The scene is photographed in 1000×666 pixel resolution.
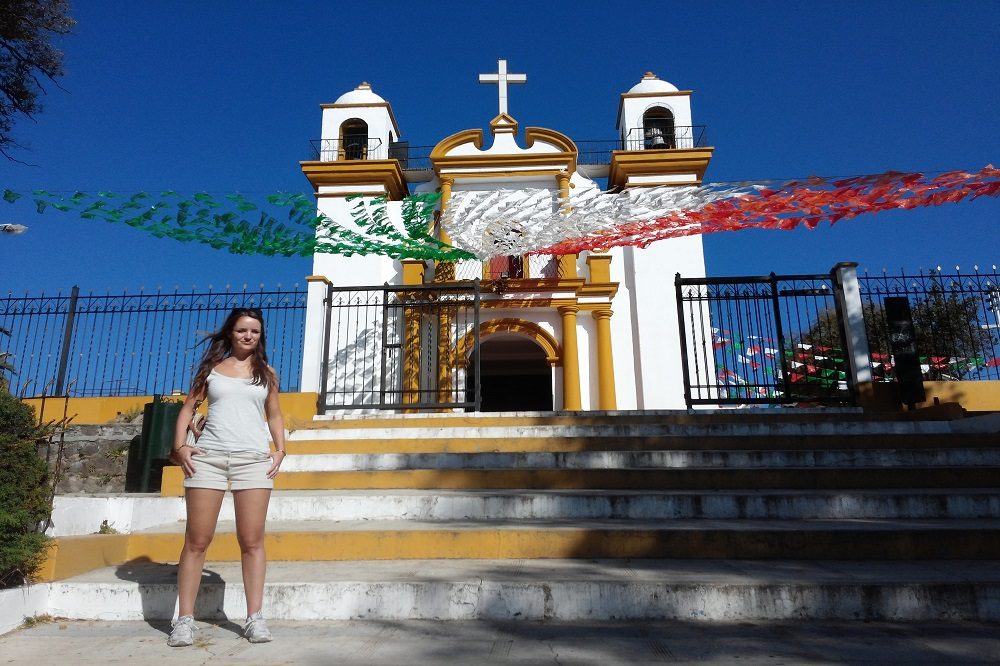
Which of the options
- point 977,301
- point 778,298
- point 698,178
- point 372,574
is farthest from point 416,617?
point 698,178

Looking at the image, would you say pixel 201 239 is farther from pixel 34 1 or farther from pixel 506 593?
pixel 506 593

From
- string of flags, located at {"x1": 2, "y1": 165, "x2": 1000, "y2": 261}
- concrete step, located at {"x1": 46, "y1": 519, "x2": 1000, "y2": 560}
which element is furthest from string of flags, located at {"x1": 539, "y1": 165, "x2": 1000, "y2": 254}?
concrete step, located at {"x1": 46, "y1": 519, "x2": 1000, "y2": 560}

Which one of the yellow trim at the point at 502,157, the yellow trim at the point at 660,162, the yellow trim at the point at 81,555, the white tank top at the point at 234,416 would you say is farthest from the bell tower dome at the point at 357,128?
the white tank top at the point at 234,416

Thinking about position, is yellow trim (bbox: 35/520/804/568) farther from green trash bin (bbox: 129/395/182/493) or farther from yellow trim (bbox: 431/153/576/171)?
yellow trim (bbox: 431/153/576/171)

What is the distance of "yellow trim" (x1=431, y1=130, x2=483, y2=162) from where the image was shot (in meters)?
15.4

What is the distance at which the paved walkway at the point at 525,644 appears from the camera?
2.29m

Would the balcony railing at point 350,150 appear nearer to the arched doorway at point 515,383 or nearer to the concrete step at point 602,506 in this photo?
the arched doorway at point 515,383

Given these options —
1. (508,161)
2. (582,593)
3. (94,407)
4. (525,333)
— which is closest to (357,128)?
(508,161)

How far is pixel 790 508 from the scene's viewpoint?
12.9 ft

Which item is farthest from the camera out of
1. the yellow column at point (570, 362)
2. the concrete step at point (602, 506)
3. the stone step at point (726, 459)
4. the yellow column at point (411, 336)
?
the yellow column at point (570, 362)

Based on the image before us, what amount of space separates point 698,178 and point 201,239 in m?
12.2

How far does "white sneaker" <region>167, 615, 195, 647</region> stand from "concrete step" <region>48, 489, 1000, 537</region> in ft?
4.98

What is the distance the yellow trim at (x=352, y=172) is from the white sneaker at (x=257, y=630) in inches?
555

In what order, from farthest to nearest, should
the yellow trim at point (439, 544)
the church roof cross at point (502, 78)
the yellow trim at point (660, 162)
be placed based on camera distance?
the church roof cross at point (502, 78) < the yellow trim at point (660, 162) < the yellow trim at point (439, 544)
